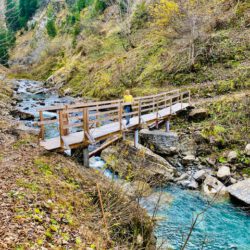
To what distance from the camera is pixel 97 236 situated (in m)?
6.11

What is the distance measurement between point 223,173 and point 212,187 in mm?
1315

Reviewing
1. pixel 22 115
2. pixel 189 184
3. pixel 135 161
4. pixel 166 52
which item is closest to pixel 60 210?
pixel 135 161

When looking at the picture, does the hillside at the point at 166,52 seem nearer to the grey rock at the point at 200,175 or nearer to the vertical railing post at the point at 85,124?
the grey rock at the point at 200,175

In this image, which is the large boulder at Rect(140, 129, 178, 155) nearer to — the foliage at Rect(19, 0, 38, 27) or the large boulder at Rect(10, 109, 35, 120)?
the large boulder at Rect(10, 109, 35, 120)

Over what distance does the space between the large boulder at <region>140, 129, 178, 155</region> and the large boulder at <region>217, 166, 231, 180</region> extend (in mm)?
3018

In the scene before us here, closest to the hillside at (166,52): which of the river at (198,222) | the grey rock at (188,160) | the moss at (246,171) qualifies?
the grey rock at (188,160)

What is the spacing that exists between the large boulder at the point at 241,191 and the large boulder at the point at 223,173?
43.1 inches

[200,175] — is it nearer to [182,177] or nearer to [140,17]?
[182,177]

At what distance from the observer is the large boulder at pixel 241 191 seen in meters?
10.2

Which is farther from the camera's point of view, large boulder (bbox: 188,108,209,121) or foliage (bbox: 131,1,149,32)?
foliage (bbox: 131,1,149,32)

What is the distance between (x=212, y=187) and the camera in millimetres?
11461

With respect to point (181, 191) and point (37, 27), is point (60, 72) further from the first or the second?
point (37, 27)

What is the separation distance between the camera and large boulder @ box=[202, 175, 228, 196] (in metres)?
11.2

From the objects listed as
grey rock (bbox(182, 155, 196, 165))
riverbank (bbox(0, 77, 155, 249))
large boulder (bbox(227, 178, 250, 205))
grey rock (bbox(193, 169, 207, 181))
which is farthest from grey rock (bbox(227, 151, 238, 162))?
riverbank (bbox(0, 77, 155, 249))
